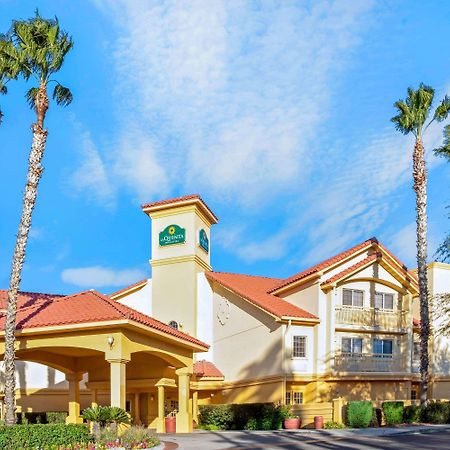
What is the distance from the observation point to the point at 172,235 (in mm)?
40125

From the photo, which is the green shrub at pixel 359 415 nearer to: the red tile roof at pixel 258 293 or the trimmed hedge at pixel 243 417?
the trimmed hedge at pixel 243 417

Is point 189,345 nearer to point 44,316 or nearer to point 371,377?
point 44,316

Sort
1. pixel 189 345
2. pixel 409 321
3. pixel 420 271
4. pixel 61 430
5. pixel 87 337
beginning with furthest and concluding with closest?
1. pixel 409 321
2. pixel 420 271
3. pixel 189 345
4. pixel 87 337
5. pixel 61 430

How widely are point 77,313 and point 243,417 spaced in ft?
36.0

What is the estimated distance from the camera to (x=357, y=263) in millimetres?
38156

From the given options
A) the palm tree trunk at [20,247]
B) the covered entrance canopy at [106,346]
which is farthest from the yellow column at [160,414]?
the palm tree trunk at [20,247]

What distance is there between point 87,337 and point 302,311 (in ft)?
55.1

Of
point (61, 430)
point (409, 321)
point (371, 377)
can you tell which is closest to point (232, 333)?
point (371, 377)

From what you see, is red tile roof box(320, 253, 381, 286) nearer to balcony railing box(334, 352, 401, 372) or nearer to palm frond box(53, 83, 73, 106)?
balcony railing box(334, 352, 401, 372)

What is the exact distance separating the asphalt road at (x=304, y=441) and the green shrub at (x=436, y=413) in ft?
15.4

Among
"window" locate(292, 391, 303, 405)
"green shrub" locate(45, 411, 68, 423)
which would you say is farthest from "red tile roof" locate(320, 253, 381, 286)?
"green shrub" locate(45, 411, 68, 423)

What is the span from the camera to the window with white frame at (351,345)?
37562mm

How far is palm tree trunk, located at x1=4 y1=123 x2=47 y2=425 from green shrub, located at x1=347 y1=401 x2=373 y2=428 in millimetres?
15393

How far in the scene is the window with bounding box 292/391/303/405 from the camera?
3598 centimetres
